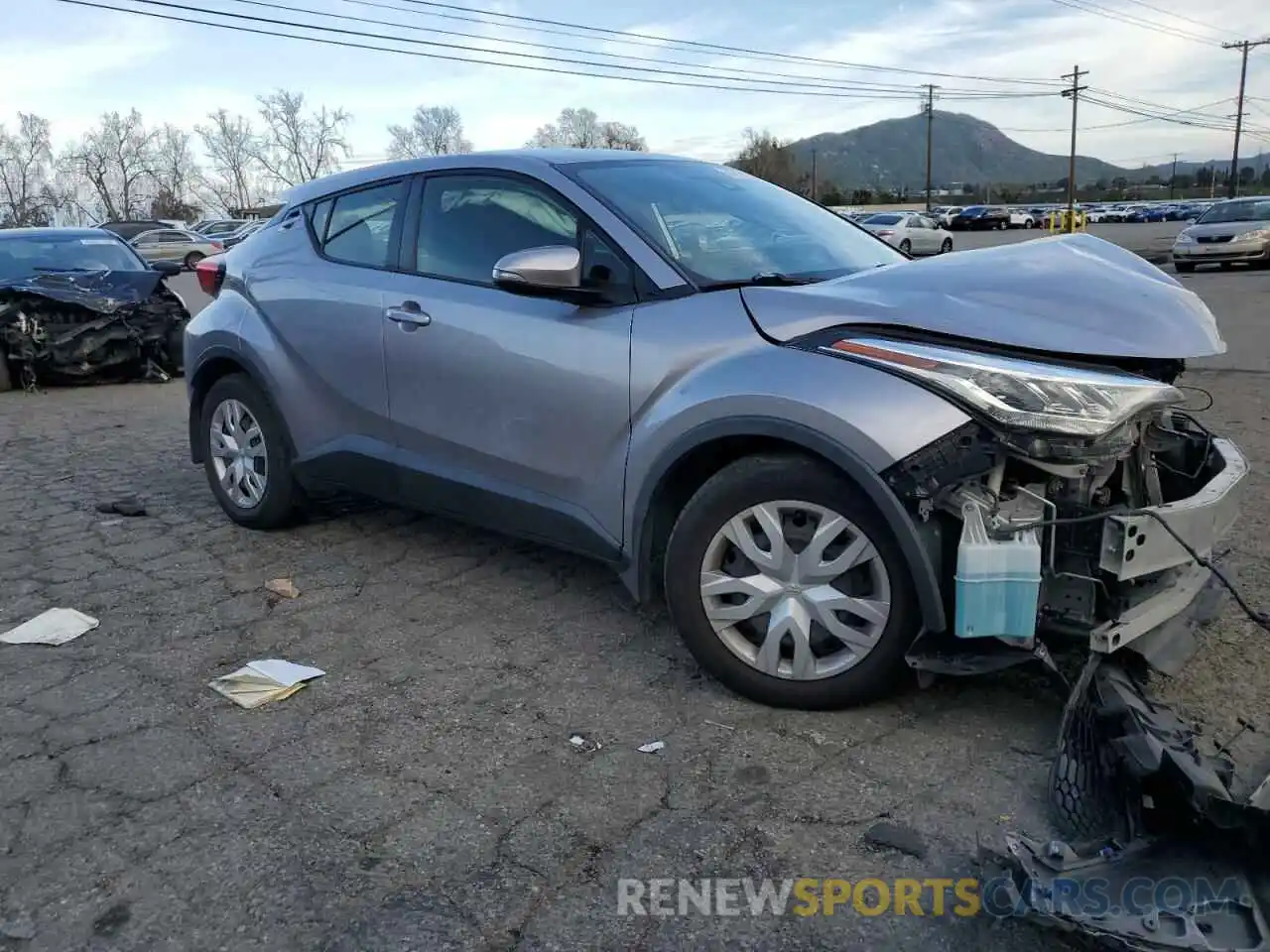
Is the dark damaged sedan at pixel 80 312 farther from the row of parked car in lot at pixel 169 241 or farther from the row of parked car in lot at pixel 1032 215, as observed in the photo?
the row of parked car in lot at pixel 1032 215

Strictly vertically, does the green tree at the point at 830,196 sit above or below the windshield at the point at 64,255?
above

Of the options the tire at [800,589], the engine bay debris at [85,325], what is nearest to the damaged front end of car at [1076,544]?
the tire at [800,589]

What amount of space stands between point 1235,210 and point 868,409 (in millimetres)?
22733

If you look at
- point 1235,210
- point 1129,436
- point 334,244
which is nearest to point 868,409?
point 1129,436

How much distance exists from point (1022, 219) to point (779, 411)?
7096 centimetres

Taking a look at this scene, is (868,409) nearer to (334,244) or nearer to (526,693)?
(526,693)

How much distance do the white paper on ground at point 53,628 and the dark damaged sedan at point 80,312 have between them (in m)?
6.63

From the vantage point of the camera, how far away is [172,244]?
31.5 meters

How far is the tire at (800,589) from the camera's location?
2.86 m

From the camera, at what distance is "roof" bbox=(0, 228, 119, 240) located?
10.2m

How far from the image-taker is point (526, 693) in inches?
132

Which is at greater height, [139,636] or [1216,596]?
[1216,596]

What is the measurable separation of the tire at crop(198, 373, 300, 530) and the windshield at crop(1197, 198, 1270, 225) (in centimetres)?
2169

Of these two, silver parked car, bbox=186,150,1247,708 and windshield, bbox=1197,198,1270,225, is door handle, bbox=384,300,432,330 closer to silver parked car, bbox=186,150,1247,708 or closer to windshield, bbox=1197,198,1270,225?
silver parked car, bbox=186,150,1247,708
